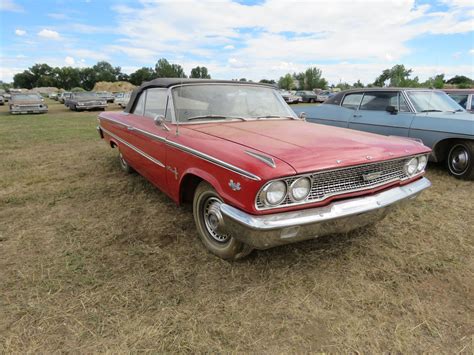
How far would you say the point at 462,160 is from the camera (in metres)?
5.05

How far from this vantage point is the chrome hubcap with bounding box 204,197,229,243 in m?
2.56

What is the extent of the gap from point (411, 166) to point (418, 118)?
2.99m

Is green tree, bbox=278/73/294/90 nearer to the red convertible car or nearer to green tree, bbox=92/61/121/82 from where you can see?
green tree, bbox=92/61/121/82

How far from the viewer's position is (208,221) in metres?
2.82

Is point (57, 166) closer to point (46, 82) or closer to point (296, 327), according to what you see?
point (296, 327)

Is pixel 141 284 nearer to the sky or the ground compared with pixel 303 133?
nearer to the ground

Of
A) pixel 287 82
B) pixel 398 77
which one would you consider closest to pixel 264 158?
pixel 398 77

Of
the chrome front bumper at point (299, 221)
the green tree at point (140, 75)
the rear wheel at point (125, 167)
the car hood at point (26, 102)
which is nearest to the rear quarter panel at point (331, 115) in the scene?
the rear wheel at point (125, 167)

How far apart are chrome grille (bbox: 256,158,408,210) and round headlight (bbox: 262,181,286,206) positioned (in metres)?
0.03

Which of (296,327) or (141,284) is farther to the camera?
(141,284)

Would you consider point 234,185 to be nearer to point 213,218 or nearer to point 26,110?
point 213,218

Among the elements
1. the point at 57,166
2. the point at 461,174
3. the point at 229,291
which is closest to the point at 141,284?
the point at 229,291

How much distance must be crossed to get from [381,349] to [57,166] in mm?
5883

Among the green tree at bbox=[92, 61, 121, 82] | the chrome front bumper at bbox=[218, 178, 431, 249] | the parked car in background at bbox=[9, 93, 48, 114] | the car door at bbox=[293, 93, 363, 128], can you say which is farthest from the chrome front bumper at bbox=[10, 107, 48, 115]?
the green tree at bbox=[92, 61, 121, 82]
